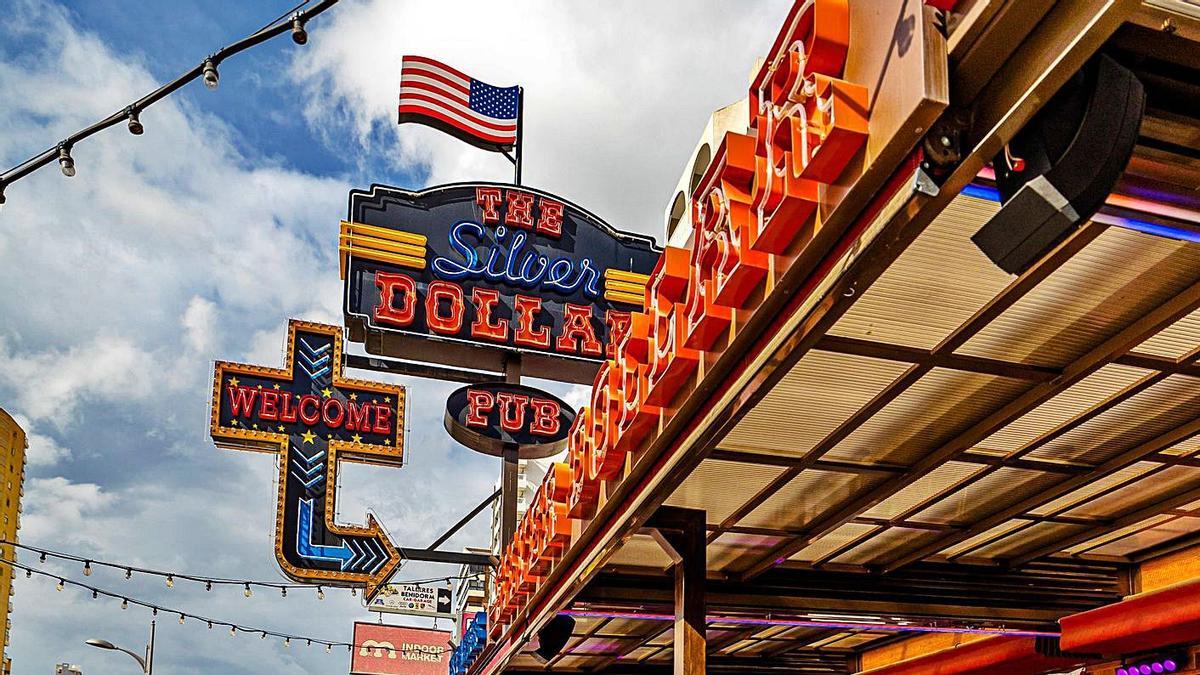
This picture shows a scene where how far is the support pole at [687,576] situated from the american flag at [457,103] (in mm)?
17102

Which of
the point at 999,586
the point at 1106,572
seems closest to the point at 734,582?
the point at 999,586

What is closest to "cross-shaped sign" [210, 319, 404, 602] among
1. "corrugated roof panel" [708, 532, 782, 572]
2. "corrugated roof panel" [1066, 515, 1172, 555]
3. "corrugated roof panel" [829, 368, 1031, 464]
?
"corrugated roof panel" [708, 532, 782, 572]

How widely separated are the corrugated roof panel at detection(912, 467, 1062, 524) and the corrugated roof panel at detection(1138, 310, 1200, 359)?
210 centimetres

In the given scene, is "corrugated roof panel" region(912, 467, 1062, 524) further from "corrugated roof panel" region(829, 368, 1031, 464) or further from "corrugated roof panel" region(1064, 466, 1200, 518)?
"corrugated roof panel" region(829, 368, 1031, 464)

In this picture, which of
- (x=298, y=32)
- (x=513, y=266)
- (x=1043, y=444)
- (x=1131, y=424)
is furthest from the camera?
(x=513, y=266)

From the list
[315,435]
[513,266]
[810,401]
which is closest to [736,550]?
[810,401]

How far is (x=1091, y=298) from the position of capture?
5684mm

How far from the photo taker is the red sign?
38094 millimetres

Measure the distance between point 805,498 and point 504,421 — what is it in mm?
13588

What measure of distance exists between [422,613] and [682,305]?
153 ft

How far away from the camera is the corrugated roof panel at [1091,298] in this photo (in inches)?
207

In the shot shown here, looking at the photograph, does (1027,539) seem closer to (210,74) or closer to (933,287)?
(933,287)

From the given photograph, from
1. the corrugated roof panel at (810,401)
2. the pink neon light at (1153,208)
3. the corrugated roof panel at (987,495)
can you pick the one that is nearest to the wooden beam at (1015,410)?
the corrugated roof panel at (987,495)

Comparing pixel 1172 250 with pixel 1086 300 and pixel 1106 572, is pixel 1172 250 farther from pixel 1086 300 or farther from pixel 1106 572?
pixel 1106 572
